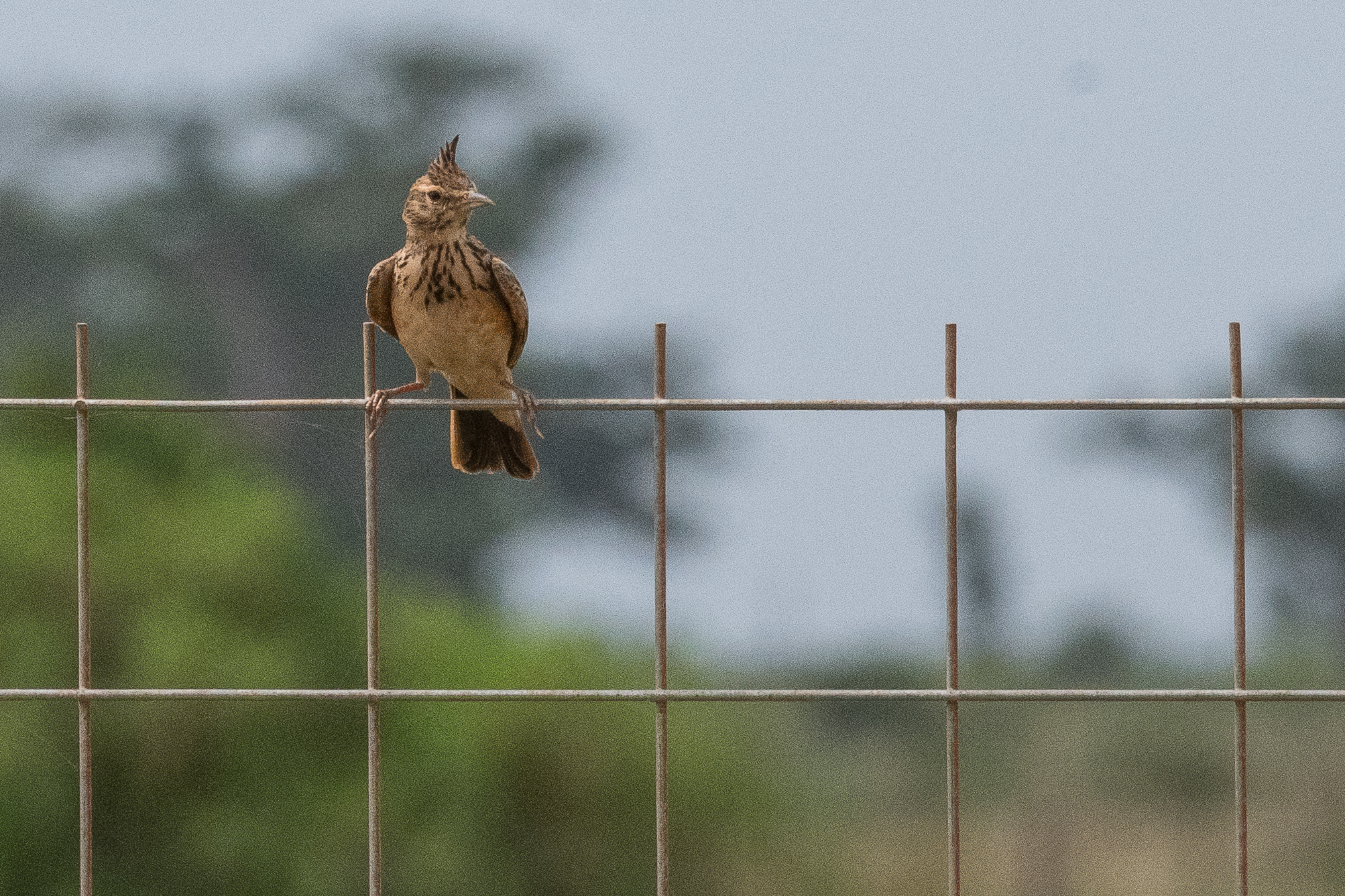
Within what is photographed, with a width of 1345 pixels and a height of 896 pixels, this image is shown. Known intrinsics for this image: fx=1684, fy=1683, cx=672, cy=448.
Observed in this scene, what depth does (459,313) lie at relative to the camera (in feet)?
9.72

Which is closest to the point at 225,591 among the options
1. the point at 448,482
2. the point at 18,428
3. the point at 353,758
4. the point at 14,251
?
the point at 353,758

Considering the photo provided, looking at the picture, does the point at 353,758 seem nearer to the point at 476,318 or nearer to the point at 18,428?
the point at 18,428

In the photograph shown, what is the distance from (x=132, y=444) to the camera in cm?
819

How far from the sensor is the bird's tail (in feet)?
9.55

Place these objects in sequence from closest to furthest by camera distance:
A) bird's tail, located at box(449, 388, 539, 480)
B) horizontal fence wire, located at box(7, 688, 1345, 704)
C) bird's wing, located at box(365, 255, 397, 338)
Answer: horizontal fence wire, located at box(7, 688, 1345, 704)
bird's tail, located at box(449, 388, 539, 480)
bird's wing, located at box(365, 255, 397, 338)

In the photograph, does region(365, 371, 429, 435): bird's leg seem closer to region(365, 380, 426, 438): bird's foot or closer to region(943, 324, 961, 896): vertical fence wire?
region(365, 380, 426, 438): bird's foot

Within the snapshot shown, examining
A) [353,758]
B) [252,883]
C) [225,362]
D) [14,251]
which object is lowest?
[252,883]

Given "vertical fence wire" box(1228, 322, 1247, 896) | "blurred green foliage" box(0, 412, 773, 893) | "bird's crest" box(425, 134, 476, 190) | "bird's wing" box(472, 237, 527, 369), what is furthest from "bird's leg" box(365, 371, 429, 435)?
"blurred green foliage" box(0, 412, 773, 893)

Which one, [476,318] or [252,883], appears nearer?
[476,318]

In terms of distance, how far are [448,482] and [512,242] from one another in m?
2.56

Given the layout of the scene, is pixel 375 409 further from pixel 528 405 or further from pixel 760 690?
pixel 760 690

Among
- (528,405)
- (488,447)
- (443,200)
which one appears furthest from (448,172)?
(528,405)

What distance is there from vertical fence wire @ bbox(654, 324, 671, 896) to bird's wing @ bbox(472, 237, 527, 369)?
0.69m

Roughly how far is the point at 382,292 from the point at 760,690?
1.16 metres
